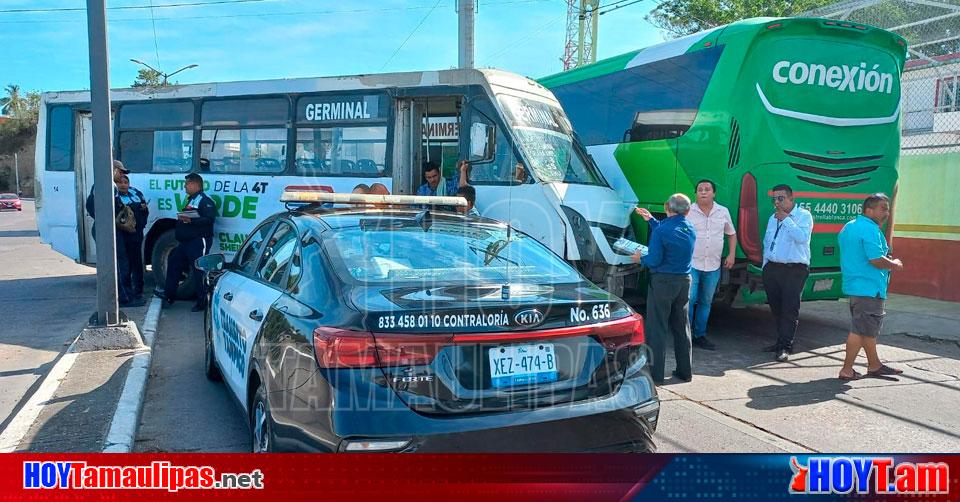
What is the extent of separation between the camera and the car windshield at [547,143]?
7926 mm

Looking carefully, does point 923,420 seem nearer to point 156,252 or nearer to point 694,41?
point 694,41

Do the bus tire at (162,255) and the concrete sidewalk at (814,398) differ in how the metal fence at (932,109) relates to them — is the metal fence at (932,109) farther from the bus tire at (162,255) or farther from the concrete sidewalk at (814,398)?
the bus tire at (162,255)

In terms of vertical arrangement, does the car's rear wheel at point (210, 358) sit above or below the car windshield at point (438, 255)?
below

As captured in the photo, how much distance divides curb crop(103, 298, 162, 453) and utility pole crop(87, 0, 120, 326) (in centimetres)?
65

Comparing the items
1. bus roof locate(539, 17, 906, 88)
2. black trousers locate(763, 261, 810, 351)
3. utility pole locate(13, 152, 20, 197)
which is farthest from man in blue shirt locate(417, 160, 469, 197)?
utility pole locate(13, 152, 20, 197)

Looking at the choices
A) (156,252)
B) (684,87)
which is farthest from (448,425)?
(156,252)

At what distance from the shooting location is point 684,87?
8.25m

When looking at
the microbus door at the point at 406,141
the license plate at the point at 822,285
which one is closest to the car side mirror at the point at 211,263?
the microbus door at the point at 406,141

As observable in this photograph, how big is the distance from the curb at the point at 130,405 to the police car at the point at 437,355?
0.94 metres

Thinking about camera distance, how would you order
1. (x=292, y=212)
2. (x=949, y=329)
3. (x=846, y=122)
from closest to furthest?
(x=292, y=212), (x=846, y=122), (x=949, y=329)

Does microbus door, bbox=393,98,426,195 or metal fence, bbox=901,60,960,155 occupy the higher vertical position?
metal fence, bbox=901,60,960,155

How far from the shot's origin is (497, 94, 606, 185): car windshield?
312 inches

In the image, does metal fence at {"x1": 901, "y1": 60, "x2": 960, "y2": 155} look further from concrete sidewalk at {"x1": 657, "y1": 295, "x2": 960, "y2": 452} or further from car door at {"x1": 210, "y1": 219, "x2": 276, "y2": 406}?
car door at {"x1": 210, "y1": 219, "x2": 276, "y2": 406}

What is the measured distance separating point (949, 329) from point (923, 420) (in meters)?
4.03
